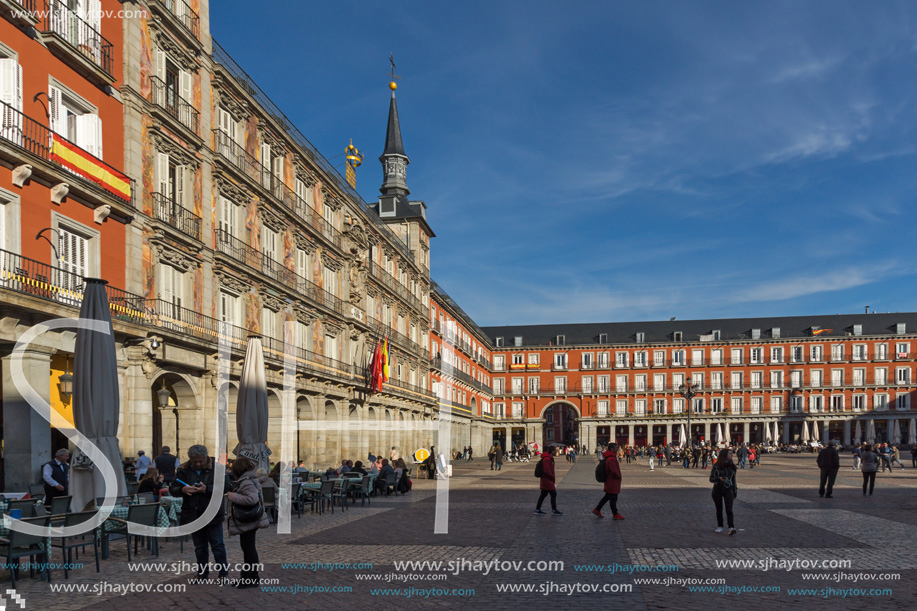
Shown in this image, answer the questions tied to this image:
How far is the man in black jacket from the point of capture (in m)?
9.59

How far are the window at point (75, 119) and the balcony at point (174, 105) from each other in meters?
3.03

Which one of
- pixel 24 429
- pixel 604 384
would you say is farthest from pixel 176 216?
pixel 604 384

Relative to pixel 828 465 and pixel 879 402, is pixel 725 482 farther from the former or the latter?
pixel 879 402

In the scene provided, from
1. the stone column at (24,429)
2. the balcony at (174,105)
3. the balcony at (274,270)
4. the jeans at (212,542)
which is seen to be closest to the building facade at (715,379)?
the balcony at (274,270)

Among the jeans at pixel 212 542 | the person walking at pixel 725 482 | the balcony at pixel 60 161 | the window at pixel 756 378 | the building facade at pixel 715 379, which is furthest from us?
the window at pixel 756 378

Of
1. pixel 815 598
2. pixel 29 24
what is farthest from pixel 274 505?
pixel 29 24

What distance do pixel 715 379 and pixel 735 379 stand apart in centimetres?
235

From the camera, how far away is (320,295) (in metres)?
38.1

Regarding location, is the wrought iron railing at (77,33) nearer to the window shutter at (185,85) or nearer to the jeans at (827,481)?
the window shutter at (185,85)

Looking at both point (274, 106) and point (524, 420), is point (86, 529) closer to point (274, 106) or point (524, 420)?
point (274, 106)

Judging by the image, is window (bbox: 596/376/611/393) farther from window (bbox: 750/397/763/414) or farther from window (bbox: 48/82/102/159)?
window (bbox: 48/82/102/159)

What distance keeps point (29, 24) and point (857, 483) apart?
31.2 m

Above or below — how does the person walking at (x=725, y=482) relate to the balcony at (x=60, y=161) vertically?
below

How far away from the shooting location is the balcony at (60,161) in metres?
17.7
